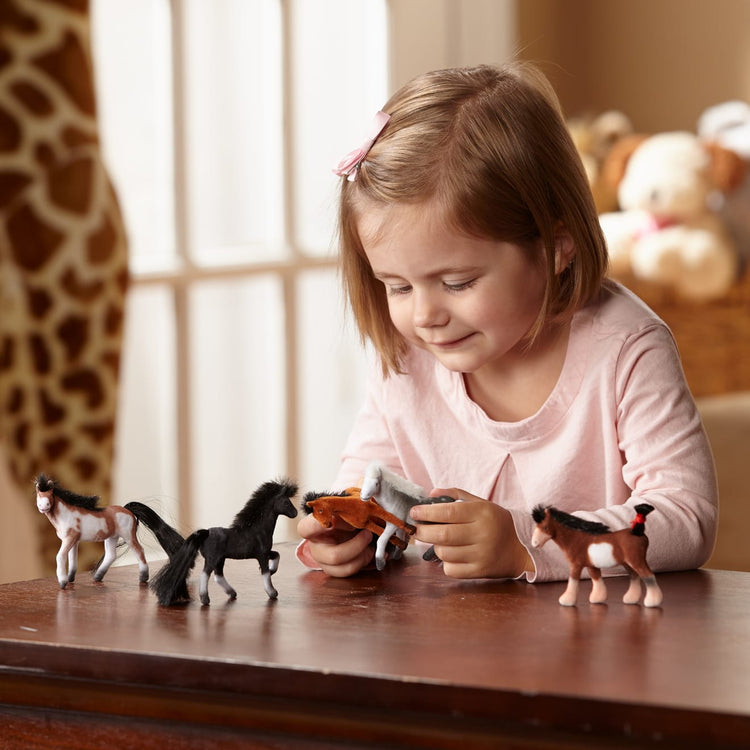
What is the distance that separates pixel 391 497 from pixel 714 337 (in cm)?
190

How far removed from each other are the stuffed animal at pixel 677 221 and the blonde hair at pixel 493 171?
151 centimetres

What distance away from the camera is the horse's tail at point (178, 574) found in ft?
3.28

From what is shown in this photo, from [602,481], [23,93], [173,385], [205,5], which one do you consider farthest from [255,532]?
A: [205,5]

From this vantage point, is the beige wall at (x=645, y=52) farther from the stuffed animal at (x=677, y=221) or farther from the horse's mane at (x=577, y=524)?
the horse's mane at (x=577, y=524)

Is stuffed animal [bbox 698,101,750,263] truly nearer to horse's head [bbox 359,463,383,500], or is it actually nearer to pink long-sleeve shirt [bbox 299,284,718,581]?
pink long-sleeve shirt [bbox 299,284,718,581]

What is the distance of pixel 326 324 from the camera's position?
2.70 metres

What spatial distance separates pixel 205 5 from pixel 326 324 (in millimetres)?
690

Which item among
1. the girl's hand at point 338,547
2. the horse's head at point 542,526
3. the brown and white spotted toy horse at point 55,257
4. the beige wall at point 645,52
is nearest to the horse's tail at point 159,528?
the girl's hand at point 338,547

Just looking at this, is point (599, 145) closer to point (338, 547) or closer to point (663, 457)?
point (663, 457)

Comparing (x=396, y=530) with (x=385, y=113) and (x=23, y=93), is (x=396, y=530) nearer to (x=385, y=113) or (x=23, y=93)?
(x=385, y=113)

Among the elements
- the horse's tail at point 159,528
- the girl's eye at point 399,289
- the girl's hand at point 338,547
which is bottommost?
the girl's hand at point 338,547

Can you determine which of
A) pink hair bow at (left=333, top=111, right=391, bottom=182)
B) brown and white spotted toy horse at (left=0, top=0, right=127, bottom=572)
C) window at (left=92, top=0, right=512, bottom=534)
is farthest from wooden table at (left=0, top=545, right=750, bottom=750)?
window at (left=92, top=0, right=512, bottom=534)

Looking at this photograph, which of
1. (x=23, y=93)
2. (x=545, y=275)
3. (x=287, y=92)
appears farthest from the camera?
(x=287, y=92)

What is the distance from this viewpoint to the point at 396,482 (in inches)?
42.1
